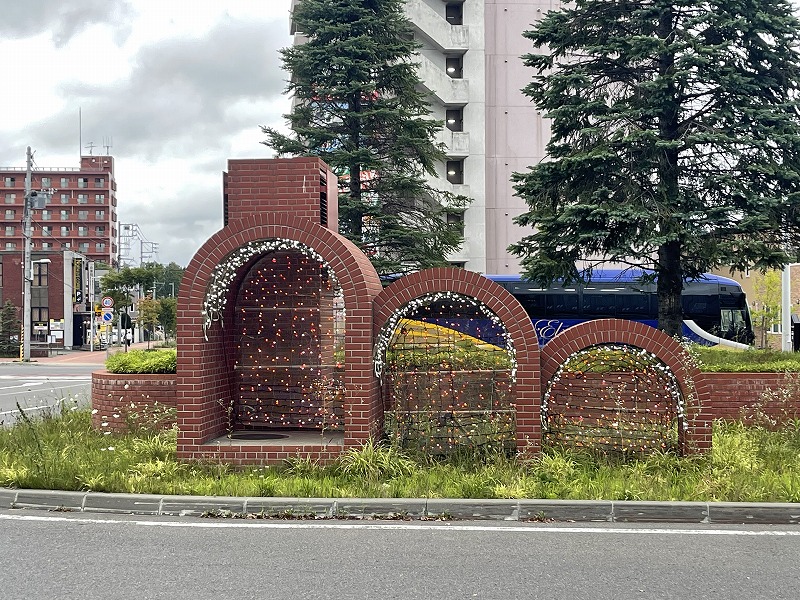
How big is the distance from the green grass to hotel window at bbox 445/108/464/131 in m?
35.8

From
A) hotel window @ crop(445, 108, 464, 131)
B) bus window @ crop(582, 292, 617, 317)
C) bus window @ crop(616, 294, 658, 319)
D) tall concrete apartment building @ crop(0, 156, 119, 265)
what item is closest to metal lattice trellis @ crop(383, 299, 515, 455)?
bus window @ crop(582, 292, 617, 317)

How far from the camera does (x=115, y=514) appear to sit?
8.11 meters

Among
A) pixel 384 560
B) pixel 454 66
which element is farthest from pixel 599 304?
pixel 384 560

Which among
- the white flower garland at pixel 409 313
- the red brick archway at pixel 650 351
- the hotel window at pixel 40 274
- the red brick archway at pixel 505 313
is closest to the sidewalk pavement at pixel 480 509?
the red brick archway at pixel 505 313

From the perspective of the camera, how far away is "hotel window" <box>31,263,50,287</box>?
72.0m

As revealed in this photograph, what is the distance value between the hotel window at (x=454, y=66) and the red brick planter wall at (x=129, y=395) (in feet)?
118

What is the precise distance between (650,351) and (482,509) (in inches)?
133

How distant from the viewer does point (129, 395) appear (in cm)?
1200

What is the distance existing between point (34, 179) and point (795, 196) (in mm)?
116419

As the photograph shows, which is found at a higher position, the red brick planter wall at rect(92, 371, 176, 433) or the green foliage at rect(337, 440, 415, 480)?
the red brick planter wall at rect(92, 371, 176, 433)

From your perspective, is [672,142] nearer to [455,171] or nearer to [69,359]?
[455,171]

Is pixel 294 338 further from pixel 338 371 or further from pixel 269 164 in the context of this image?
pixel 269 164

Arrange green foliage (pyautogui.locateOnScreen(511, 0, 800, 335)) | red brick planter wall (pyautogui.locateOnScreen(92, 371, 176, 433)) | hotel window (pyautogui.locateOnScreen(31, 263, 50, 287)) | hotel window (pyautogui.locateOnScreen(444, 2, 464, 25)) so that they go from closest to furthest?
red brick planter wall (pyautogui.locateOnScreen(92, 371, 176, 433))
green foliage (pyautogui.locateOnScreen(511, 0, 800, 335))
hotel window (pyautogui.locateOnScreen(444, 2, 464, 25))
hotel window (pyautogui.locateOnScreen(31, 263, 50, 287))

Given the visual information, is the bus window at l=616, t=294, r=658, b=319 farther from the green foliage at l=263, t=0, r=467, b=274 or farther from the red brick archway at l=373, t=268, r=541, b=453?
the red brick archway at l=373, t=268, r=541, b=453
